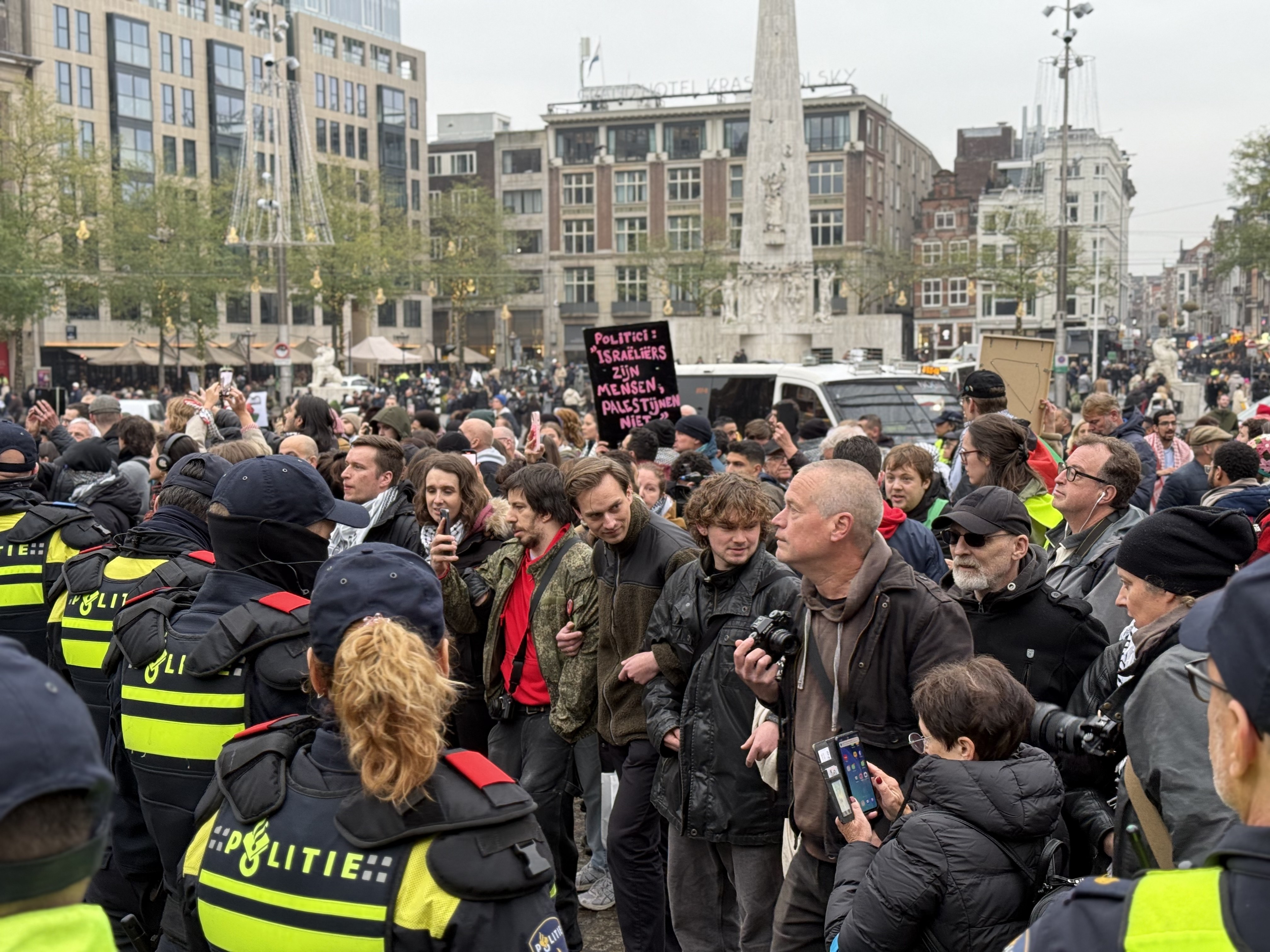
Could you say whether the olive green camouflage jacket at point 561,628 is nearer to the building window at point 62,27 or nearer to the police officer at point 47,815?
the police officer at point 47,815

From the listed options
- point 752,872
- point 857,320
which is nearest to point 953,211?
point 857,320

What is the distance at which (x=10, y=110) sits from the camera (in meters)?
44.8

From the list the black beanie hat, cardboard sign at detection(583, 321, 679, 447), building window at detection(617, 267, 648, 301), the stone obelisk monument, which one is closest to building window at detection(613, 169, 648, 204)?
building window at detection(617, 267, 648, 301)

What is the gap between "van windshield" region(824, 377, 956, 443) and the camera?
1554 cm

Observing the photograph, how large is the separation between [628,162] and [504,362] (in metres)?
14.5

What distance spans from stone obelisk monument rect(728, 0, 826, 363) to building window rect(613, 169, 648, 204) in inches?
1769

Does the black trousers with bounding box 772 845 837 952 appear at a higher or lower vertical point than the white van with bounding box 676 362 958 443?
lower

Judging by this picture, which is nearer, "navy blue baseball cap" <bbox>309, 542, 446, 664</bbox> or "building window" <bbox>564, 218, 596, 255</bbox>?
"navy blue baseball cap" <bbox>309, 542, 446, 664</bbox>

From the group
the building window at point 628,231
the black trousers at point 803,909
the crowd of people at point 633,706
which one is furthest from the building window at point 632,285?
the black trousers at point 803,909

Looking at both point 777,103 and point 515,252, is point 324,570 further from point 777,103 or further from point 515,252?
point 515,252

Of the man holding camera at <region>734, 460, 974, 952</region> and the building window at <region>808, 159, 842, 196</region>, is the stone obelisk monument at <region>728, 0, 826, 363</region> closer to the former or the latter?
the man holding camera at <region>734, 460, 974, 952</region>

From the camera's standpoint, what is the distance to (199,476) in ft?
16.9

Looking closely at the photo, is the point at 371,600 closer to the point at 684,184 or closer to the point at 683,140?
the point at 684,184

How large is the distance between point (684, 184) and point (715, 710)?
247ft
